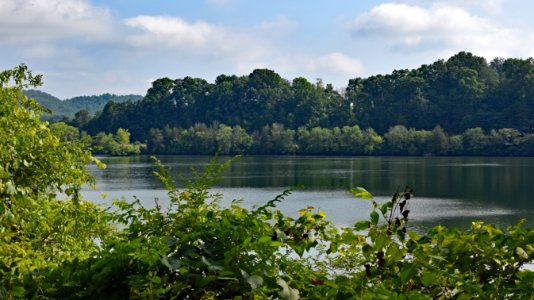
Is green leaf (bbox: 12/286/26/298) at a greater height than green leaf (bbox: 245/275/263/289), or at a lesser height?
lesser

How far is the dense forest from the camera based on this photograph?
317 ft

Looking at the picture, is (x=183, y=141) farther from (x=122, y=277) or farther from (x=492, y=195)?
(x=122, y=277)

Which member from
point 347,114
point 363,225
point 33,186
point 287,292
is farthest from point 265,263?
point 347,114

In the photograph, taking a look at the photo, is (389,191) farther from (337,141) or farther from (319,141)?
(319,141)

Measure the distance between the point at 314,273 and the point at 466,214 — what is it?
30500 mm

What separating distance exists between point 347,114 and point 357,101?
2754 mm

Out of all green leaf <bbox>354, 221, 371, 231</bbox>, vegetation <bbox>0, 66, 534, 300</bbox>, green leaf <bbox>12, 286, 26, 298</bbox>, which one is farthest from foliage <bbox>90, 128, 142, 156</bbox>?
green leaf <bbox>354, 221, 371, 231</bbox>

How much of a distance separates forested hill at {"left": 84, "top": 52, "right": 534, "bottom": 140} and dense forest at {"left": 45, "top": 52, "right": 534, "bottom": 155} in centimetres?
16

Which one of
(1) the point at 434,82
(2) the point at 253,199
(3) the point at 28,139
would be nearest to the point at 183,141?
(1) the point at 434,82

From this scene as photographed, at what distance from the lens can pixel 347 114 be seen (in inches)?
4377

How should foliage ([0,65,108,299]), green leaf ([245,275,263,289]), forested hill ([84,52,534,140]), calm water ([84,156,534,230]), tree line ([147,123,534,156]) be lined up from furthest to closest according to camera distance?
forested hill ([84,52,534,140]) → tree line ([147,123,534,156]) → calm water ([84,156,534,230]) → foliage ([0,65,108,299]) → green leaf ([245,275,263,289])

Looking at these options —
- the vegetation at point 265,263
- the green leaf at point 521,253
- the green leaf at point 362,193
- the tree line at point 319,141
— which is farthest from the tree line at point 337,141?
the green leaf at point 362,193

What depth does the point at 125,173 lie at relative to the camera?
62188 millimetres

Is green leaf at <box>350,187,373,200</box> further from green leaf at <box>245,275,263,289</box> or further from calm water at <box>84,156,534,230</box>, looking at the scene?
calm water at <box>84,156,534,230</box>
